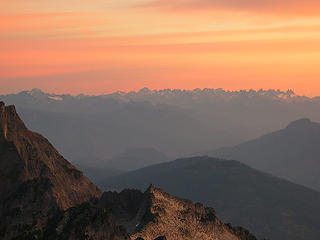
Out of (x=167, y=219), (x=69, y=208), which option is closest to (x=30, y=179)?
(x=167, y=219)

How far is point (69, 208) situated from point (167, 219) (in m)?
15.5

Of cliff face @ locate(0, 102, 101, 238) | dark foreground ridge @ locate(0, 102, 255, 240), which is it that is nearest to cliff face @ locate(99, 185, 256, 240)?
dark foreground ridge @ locate(0, 102, 255, 240)

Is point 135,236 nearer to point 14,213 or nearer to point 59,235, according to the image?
point 59,235

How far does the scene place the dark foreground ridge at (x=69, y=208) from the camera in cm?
6506

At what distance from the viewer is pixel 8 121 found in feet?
495

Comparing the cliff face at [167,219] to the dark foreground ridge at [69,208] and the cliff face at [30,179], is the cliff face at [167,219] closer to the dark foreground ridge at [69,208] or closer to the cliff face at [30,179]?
the dark foreground ridge at [69,208]

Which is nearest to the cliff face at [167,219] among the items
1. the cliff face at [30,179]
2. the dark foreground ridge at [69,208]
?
the dark foreground ridge at [69,208]

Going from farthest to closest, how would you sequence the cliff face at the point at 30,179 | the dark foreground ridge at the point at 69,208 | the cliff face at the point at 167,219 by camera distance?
the cliff face at the point at 30,179 → the cliff face at the point at 167,219 → the dark foreground ridge at the point at 69,208

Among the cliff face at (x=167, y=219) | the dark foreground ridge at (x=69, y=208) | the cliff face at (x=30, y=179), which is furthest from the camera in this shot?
the cliff face at (x=30, y=179)

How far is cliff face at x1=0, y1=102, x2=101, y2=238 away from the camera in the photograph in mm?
109688

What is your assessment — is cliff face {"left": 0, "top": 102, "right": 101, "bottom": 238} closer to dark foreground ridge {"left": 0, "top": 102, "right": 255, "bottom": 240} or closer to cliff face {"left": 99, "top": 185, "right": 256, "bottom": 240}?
dark foreground ridge {"left": 0, "top": 102, "right": 255, "bottom": 240}

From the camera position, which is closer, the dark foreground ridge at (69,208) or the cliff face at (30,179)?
the dark foreground ridge at (69,208)

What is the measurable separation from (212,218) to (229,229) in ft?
27.4

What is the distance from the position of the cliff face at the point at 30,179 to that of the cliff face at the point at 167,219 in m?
14.3
